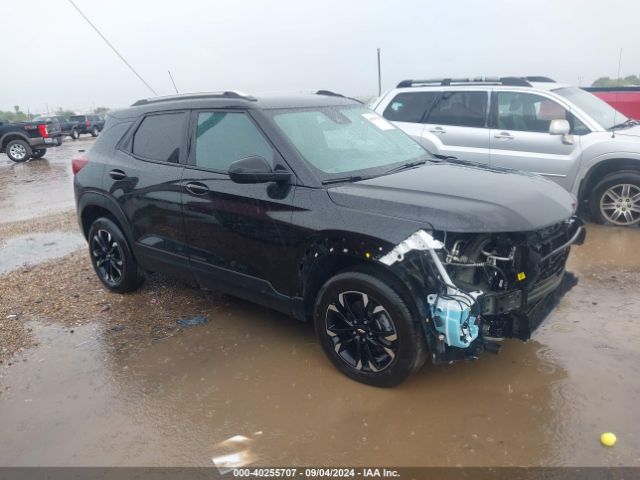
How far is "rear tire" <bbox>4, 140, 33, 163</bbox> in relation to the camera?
1938 cm

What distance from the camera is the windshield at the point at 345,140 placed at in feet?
12.4

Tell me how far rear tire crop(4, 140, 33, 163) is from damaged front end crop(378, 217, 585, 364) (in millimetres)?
20160

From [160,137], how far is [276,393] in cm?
246

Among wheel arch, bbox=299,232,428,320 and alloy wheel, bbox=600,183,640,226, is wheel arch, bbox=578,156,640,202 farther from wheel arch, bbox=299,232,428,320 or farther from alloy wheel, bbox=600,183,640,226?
wheel arch, bbox=299,232,428,320

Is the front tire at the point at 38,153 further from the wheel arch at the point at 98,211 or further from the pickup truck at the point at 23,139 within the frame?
the wheel arch at the point at 98,211

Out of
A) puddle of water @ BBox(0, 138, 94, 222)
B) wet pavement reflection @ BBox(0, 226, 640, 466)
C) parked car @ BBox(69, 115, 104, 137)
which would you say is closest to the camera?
wet pavement reflection @ BBox(0, 226, 640, 466)

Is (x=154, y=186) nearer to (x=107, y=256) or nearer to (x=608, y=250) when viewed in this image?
(x=107, y=256)

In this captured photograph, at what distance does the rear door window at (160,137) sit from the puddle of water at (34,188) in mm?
5863

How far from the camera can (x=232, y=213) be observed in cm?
388

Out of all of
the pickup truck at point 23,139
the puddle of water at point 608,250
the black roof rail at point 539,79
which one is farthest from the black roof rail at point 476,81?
the pickup truck at point 23,139

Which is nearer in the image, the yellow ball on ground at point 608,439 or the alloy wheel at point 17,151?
the yellow ball on ground at point 608,439

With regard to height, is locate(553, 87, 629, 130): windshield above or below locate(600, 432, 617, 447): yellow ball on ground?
above

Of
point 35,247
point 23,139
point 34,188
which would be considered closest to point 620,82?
point 35,247

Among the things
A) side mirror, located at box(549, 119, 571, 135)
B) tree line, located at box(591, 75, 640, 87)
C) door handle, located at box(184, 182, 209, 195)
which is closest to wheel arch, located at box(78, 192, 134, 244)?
door handle, located at box(184, 182, 209, 195)
